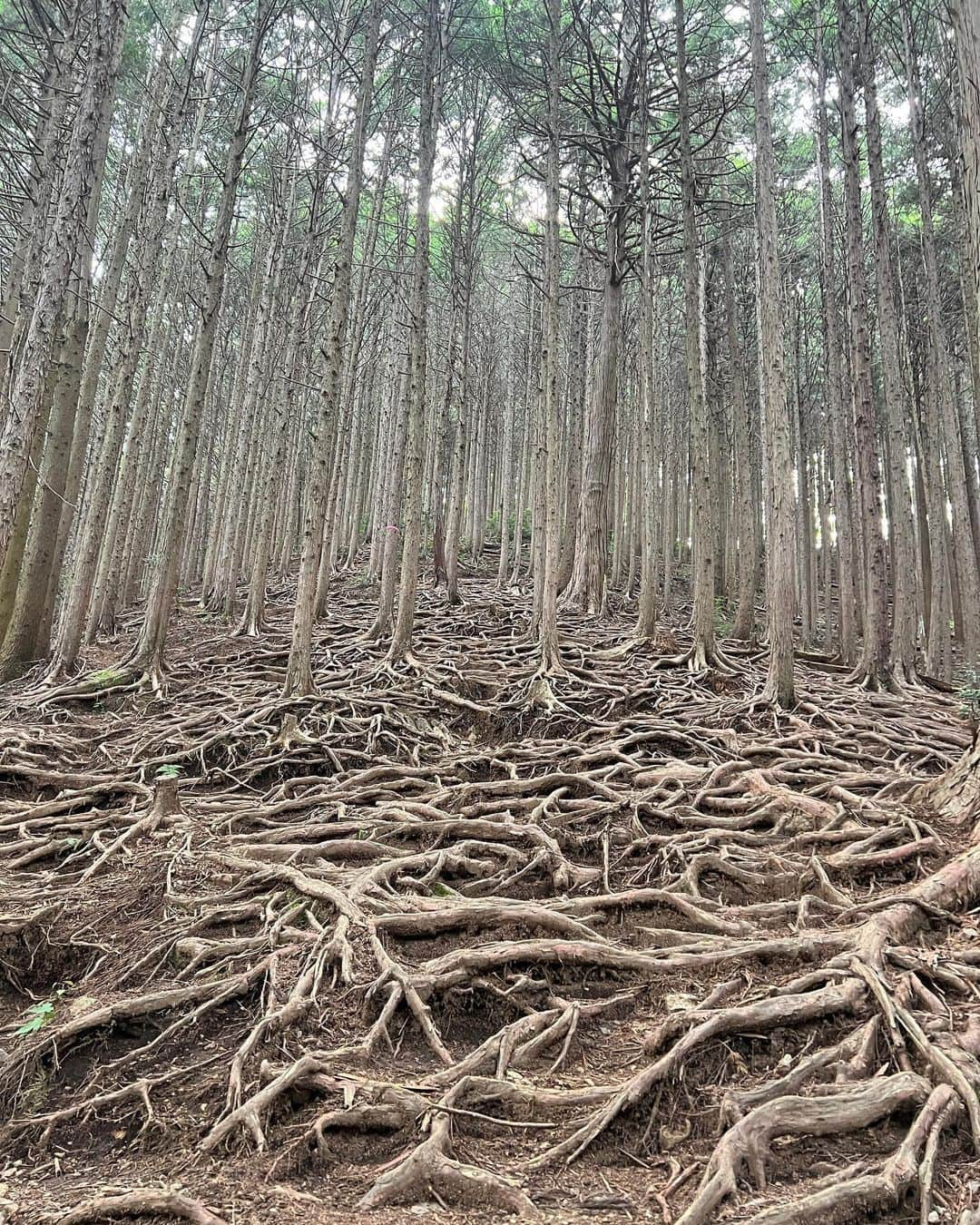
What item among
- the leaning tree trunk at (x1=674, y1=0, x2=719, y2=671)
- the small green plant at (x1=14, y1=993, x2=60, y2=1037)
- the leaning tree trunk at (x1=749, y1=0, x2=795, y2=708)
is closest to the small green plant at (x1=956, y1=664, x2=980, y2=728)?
the leaning tree trunk at (x1=749, y1=0, x2=795, y2=708)

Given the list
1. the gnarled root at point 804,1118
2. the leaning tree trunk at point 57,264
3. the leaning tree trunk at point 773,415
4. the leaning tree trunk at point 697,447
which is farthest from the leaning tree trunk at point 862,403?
the leaning tree trunk at point 57,264

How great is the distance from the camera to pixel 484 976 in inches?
126

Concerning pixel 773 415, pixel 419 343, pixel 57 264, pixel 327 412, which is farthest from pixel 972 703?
pixel 57 264

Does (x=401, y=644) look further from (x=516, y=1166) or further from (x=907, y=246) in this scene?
(x=907, y=246)

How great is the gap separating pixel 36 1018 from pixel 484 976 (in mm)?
2041

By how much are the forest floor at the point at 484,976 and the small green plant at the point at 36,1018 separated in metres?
0.01

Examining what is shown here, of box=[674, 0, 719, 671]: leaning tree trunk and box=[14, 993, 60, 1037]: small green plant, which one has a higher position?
box=[674, 0, 719, 671]: leaning tree trunk

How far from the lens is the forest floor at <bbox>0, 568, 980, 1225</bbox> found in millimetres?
2080

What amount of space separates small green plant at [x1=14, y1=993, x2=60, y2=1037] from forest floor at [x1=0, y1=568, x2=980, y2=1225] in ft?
0.05

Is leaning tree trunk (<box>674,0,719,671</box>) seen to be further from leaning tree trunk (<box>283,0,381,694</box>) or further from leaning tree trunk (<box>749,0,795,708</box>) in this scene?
leaning tree trunk (<box>283,0,381,694</box>)

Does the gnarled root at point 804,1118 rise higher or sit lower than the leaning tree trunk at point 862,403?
lower

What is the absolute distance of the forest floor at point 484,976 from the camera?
6.82 ft

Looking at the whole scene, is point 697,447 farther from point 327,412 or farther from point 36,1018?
point 36,1018

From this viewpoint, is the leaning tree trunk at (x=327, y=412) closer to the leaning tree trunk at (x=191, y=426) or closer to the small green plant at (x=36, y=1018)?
the leaning tree trunk at (x=191, y=426)
